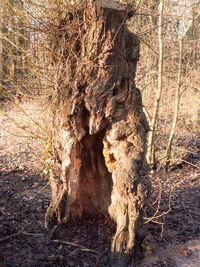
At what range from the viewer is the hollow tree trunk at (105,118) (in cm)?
269

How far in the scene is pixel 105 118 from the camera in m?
2.85

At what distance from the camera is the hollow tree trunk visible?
269 centimetres

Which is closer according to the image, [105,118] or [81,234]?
[105,118]

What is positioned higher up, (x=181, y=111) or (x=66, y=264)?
(x=181, y=111)

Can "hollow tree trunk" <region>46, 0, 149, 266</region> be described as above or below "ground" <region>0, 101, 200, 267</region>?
above

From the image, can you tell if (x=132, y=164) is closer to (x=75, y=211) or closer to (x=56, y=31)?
(x=75, y=211)

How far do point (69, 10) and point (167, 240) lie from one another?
10.3ft

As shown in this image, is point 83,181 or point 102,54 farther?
point 83,181

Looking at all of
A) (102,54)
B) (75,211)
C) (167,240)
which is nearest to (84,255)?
(75,211)

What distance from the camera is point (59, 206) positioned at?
3.09 m

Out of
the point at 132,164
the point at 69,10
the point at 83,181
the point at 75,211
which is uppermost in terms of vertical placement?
the point at 69,10

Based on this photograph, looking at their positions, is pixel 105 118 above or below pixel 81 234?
above

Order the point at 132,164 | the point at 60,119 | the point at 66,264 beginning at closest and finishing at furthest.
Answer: the point at 66,264
the point at 132,164
the point at 60,119

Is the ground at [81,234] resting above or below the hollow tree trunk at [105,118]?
below
